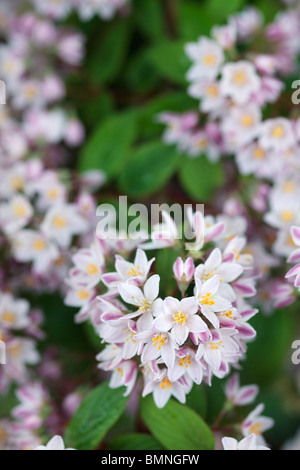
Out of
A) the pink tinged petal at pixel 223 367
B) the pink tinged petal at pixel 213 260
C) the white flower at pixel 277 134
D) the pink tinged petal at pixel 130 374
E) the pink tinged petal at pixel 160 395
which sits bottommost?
the pink tinged petal at pixel 160 395

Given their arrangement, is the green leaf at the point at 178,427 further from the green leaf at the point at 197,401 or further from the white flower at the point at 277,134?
the white flower at the point at 277,134

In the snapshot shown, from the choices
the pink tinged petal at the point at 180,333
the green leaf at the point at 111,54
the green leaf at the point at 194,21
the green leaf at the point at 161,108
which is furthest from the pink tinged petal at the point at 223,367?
the green leaf at the point at 111,54

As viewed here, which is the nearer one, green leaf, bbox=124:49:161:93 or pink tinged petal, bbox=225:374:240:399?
pink tinged petal, bbox=225:374:240:399

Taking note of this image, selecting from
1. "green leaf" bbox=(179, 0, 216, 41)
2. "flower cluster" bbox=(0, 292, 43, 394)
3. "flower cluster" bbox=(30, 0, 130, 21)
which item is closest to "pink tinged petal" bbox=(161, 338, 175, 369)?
"flower cluster" bbox=(0, 292, 43, 394)

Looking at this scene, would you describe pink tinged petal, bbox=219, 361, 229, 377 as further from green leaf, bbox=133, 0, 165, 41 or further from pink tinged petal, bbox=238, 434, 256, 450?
green leaf, bbox=133, 0, 165, 41

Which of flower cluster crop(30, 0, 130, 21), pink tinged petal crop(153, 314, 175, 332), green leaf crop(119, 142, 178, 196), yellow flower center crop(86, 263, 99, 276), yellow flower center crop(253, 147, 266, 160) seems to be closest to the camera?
pink tinged petal crop(153, 314, 175, 332)

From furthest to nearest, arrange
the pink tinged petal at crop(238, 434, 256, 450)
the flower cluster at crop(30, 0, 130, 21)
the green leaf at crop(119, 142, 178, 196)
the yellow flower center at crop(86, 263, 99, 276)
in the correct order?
the flower cluster at crop(30, 0, 130, 21)
the green leaf at crop(119, 142, 178, 196)
the yellow flower center at crop(86, 263, 99, 276)
the pink tinged petal at crop(238, 434, 256, 450)

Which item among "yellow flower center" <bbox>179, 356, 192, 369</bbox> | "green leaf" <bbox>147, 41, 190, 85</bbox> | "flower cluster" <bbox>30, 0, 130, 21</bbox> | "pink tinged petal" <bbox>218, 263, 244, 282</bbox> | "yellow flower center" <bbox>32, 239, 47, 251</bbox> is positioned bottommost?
"yellow flower center" <bbox>179, 356, 192, 369</bbox>
